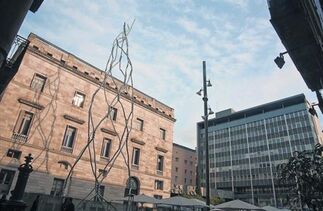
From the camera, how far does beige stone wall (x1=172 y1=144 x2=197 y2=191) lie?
73.5 metres

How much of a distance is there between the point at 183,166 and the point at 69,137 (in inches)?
2333

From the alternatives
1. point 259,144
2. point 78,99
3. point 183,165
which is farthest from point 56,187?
point 259,144

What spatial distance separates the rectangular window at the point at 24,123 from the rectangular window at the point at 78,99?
4.60 m

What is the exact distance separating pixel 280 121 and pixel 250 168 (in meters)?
16.3

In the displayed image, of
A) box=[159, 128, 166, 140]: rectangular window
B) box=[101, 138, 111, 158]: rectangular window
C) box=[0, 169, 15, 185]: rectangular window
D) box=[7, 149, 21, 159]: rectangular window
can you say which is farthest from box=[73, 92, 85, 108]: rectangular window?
box=[159, 128, 166, 140]: rectangular window

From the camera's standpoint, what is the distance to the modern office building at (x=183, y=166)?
73244 mm

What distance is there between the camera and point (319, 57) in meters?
7.50

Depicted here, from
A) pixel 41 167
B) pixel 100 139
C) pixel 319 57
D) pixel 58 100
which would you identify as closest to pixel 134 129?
pixel 100 139

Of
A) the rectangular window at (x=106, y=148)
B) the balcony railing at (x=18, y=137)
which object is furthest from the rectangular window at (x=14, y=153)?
the rectangular window at (x=106, y=148)

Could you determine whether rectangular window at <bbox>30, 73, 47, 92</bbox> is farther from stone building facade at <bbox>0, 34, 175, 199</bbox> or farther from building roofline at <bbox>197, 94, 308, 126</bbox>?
building roofline at <bbox>197, 94, 308, 126</bbox>

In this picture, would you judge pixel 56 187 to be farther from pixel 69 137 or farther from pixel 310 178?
pixel 310 178

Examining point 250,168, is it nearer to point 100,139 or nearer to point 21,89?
point 100,139

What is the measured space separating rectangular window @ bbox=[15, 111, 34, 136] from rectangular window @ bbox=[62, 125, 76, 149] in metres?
3.34

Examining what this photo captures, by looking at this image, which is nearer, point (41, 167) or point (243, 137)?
point (41, 167)
